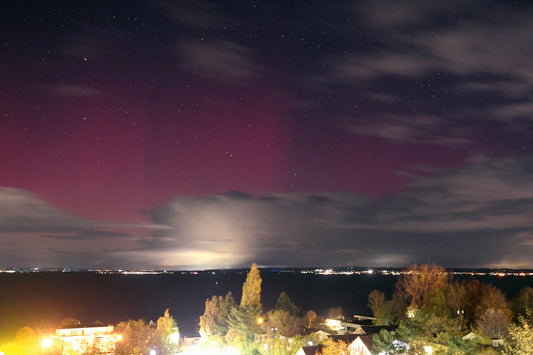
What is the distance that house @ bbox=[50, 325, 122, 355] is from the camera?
4141 centimetres

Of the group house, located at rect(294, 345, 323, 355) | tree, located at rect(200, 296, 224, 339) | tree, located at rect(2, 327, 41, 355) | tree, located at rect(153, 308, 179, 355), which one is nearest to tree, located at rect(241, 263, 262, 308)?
tree, located at rect(200, 296, 224, 339)

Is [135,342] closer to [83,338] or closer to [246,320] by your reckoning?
[83,338]

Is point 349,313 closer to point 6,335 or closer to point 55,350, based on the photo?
point 6,335

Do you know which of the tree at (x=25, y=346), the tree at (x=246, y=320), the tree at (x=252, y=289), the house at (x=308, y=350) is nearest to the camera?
the house at (x=308, y=350)

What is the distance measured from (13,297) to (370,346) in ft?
427

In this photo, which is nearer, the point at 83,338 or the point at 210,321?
the point at 83,338

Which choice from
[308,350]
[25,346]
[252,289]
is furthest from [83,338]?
[308,350]

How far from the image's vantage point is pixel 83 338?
4672 cm

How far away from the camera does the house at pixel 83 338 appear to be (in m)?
41.4

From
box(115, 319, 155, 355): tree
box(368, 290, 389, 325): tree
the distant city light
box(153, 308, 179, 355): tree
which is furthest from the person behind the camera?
box(368, 290, 389, 325): tree

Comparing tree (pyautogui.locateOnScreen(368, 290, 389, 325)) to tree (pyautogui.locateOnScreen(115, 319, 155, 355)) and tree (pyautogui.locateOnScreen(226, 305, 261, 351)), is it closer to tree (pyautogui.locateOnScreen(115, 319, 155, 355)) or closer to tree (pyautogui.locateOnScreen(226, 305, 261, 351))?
tree (pyautogui.locateOnScreen(226, 305, 261, 351))

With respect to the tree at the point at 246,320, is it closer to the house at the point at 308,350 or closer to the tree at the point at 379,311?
the house at the point at 308,350

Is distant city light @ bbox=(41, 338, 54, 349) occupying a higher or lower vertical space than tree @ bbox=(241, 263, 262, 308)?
lower

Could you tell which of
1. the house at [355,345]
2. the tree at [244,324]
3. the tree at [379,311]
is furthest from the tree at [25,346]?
the tree at [379,311]
